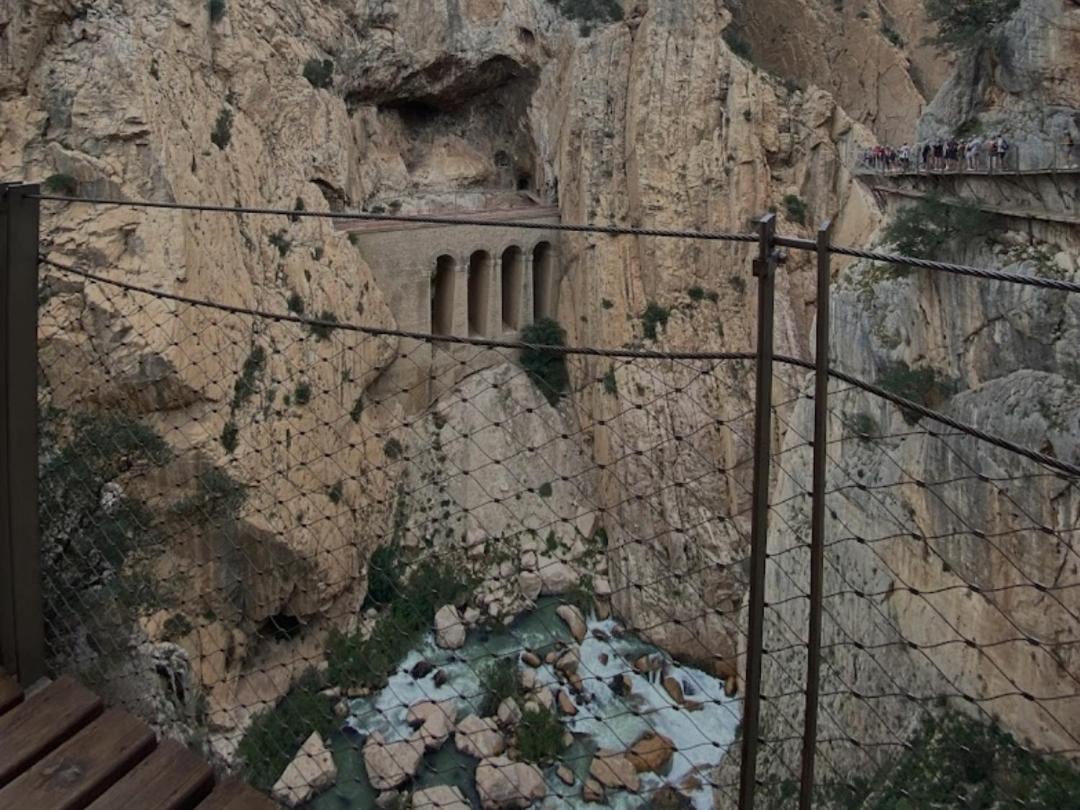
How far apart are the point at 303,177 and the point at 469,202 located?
4554 millimetres

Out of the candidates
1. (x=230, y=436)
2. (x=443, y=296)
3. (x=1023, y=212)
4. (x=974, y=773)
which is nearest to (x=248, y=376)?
(x=230, y=436)

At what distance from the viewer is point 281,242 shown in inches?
585

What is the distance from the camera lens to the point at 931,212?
8516 millimetres

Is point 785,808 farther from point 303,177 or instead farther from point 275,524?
point 303,177

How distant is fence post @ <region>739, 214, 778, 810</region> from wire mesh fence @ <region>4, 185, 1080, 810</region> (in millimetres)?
52

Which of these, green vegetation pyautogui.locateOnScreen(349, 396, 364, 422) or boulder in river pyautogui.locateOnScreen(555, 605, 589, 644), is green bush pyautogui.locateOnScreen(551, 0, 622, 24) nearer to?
green vegetation pyautogui.locateOnScreen(349, 396, 364, 422)

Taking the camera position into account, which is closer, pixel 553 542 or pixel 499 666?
pixel 499 666

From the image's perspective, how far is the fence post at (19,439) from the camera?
237cm

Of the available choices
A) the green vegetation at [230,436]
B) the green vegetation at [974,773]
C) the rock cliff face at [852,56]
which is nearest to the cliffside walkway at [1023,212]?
the green vegetation at [974,773]

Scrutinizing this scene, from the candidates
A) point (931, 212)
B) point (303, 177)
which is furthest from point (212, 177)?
point (931, 212)

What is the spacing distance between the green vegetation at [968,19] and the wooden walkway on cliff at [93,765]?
953 centimetres

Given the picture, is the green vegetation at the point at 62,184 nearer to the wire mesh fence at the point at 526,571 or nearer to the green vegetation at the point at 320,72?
the wire mesh fence at the point at 526,571

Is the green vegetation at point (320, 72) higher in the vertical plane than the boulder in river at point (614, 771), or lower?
higher

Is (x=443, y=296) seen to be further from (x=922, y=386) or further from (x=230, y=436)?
(x=922, y=386)
